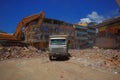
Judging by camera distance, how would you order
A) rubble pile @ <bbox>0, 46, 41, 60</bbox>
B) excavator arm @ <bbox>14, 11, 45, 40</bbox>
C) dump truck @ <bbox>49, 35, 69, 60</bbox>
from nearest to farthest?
dump truck @ <bbox>49, 35, 69, 60</bbox>, rubble pile @ <bbox>0, 46, 41, 60</bbox>, excavator arm @ <bbox>14, 11, 45, 40</bbox>

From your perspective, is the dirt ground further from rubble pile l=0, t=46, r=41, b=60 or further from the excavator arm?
the excavator arm

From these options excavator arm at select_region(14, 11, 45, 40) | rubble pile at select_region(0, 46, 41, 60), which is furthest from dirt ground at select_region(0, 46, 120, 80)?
excavator arm at select_region(14, 11, 45, 40)

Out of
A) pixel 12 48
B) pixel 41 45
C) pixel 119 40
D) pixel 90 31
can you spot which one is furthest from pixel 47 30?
pixel 90 31

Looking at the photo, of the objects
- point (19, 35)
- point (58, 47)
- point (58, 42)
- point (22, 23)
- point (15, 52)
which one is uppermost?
point (22, 23)

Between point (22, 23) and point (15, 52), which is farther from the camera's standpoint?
point (22, 23)

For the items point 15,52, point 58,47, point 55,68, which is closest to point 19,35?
point 15,52

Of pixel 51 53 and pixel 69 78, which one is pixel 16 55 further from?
pixel 69 78

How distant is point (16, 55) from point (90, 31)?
35921 mm

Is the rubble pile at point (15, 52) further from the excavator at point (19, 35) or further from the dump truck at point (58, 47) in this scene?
the dump truck at point (58, 47)

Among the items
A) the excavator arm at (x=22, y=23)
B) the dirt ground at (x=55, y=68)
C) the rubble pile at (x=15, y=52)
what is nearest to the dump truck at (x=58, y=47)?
the dirt ground at (x=55, y=68)

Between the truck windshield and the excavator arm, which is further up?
the excavator arm

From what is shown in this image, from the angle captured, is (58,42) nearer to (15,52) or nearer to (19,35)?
(15,52)

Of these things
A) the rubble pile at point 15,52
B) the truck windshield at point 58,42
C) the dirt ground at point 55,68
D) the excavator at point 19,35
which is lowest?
the dirt ground at point 55,68

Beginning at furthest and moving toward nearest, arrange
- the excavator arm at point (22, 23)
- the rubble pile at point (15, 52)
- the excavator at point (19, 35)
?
the excavator arm at point (22, 23), the excavator at point (19, 35), the rubble pile at point (15, 52)
